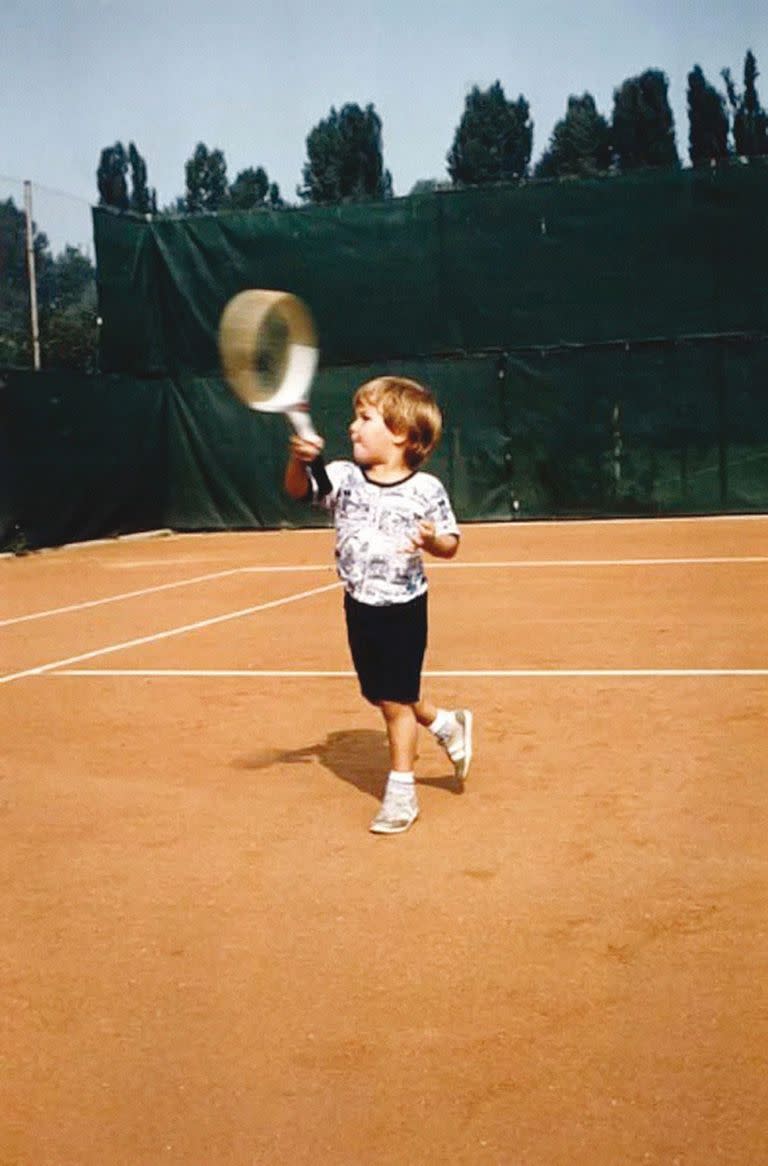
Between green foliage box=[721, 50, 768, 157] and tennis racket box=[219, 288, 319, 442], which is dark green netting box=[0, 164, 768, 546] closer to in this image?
tennis racket box=[219, 288, 319, 442]

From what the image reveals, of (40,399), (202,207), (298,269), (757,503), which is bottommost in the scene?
(757,503)

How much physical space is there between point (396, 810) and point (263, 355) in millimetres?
1224

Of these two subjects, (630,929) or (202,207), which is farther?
(202,207)

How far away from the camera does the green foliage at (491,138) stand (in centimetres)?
4628

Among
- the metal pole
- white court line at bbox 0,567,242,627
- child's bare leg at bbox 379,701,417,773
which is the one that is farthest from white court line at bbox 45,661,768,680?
the metal pole

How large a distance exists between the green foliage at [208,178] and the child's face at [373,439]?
4453 centimetres

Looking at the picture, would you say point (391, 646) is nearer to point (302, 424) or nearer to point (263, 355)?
point (302, 424)

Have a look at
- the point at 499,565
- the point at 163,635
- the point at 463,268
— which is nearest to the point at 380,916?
the point at 163,635

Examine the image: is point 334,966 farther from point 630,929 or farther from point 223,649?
point 223,649

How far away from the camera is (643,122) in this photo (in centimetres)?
4238

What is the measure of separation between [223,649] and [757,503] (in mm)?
8735

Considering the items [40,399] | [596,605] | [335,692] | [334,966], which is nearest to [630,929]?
[334,966]

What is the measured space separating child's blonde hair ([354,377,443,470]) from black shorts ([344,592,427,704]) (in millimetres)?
364

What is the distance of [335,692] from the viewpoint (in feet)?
18.6
